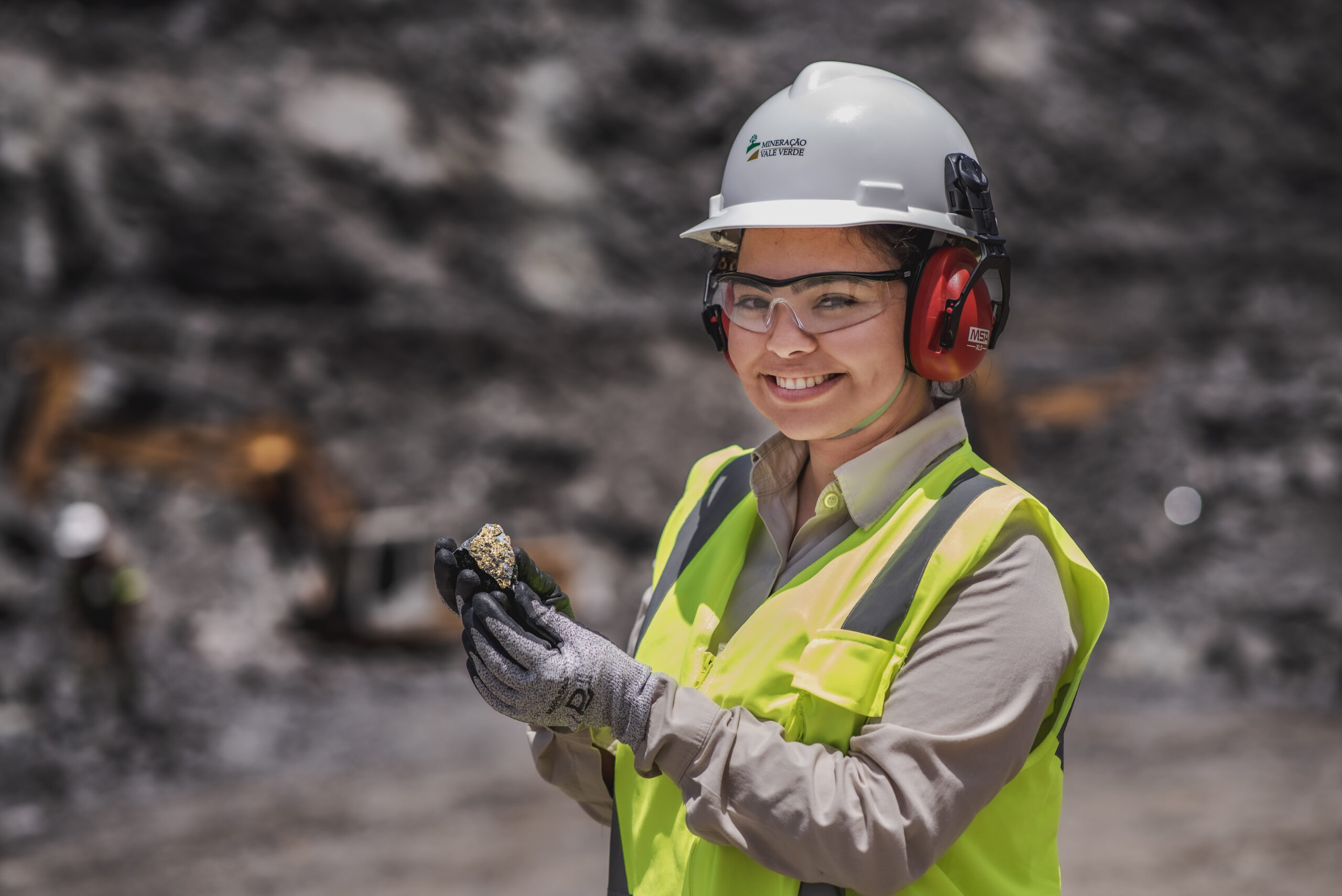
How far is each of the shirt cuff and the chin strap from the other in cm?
47

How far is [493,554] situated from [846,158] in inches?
30.1

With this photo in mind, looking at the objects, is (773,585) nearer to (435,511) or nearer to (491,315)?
(435,511)

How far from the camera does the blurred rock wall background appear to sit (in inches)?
405

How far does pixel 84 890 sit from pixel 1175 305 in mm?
14133

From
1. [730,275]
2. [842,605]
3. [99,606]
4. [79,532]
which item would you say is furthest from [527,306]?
[842,605]

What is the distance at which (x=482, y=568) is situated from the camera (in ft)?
5.41

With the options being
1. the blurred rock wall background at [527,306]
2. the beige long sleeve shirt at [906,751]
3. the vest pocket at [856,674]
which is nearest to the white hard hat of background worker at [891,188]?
the beige long sleeve shirt at [906,751]

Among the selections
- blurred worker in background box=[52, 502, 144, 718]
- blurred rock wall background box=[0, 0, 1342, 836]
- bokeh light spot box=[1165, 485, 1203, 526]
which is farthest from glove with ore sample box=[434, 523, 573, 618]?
bokeh light spot box=[1165, 485, 1203, 526]

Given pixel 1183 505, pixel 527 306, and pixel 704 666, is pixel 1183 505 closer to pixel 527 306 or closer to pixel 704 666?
pixel 527 306

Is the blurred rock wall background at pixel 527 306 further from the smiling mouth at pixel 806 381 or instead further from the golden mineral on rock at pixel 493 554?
the smiling mouth at pixel 806 381

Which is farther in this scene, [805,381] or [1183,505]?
[1183,505]

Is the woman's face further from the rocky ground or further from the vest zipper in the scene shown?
the rocky ground

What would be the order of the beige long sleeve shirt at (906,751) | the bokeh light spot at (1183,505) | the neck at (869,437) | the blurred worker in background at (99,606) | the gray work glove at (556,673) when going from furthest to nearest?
the bokeh light spot at (1183,505) < the blurred worker in background at (99,606) < the neck at (869,437) < the gray work glove at (556,673) < the beige long sleeve shirt at (906,751)

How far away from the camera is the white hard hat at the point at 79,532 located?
31.1 feet
